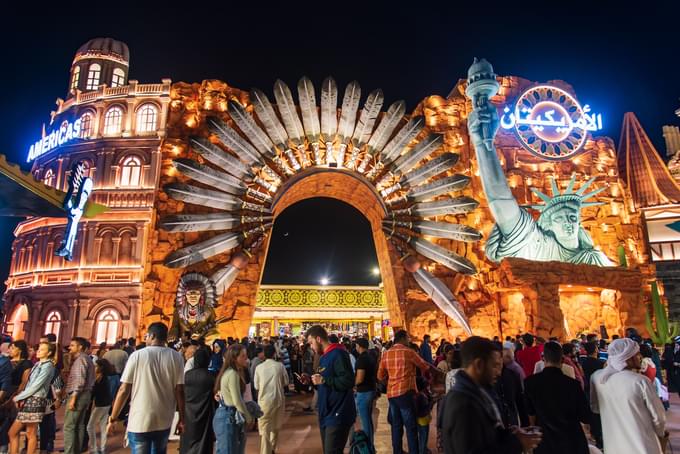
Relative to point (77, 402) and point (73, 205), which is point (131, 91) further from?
point (77, 402)

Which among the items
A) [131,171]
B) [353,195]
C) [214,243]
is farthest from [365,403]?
[131,171]

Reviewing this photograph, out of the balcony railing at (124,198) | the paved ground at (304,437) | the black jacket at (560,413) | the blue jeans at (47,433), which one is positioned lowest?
the paved ground at (304,437)

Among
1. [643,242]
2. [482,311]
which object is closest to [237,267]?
[482,311]

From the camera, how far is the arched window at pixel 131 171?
20.4 m

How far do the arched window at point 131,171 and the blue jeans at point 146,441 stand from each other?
1787 centimetres

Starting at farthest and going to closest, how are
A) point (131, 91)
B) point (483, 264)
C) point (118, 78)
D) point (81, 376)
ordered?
point (118, 78) < point (131, 91) < point (483, 264) < point (81, 376)

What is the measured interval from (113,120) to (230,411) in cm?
2009

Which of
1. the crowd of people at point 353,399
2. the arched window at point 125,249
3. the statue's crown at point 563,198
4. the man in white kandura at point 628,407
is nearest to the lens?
the crowd of people at point 353,399

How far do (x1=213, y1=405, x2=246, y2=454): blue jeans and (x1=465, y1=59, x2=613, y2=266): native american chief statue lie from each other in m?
→ 18.1

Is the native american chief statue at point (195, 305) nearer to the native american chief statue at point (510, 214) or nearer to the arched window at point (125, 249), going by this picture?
the arched window at point (125, 249)

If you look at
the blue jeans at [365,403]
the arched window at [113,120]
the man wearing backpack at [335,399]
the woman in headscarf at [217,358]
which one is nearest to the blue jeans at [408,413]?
the blue jeans at [365,403]

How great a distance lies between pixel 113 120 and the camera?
21.4 metres

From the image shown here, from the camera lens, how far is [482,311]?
67.1 ft

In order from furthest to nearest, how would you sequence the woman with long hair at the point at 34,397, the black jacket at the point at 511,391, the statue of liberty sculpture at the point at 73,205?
the statue of liberty sculpture at the point at 73,205 → the woman with long hair at the point at 34,397 → the black jacket at the point at 511,391
